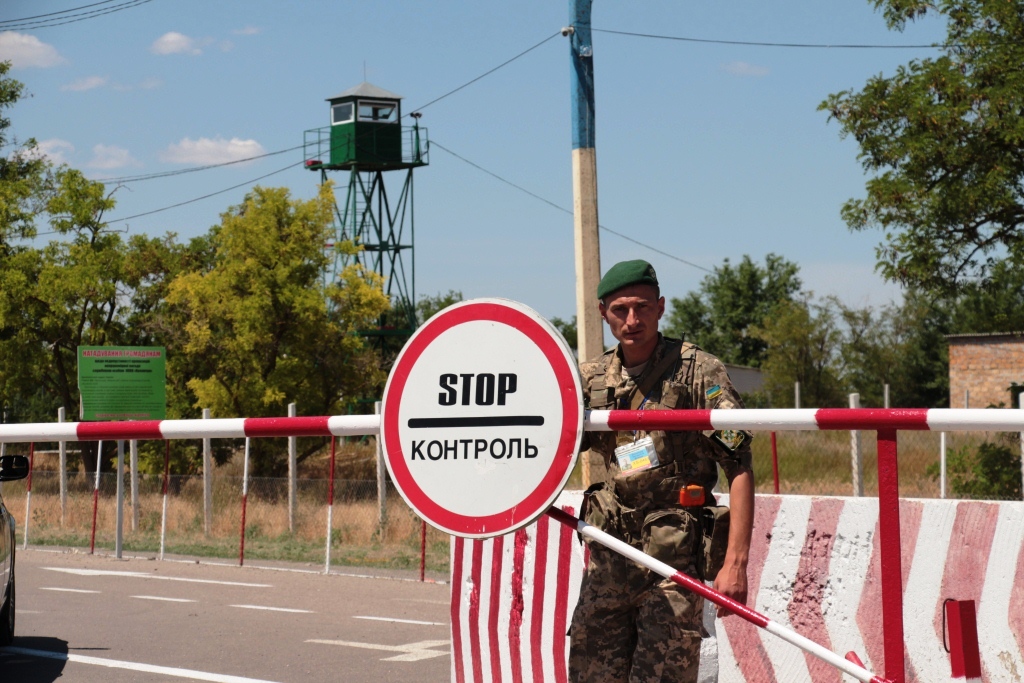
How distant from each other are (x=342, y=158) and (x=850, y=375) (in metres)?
22.6

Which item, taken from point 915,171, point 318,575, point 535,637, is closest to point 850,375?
point 915,171

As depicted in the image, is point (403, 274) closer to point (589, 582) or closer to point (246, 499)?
point (246, 499)

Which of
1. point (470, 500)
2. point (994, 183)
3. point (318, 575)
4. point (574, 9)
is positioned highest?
point (574, 9)

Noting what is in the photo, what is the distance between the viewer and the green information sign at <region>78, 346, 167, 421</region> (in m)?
21.4

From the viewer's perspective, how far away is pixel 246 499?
18.3 m

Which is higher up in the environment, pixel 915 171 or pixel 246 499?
pixel 915 171

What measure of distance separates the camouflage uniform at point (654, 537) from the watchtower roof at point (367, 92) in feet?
155

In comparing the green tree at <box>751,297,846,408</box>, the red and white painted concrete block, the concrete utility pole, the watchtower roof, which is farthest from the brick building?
the red and white painted concrete block

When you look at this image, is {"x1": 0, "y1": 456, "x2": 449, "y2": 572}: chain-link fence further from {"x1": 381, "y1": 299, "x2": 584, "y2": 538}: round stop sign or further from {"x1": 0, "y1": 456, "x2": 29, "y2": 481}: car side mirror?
{"x1": 381, "y1": 299, "x2": 584, "y2": 538}: round stop sign

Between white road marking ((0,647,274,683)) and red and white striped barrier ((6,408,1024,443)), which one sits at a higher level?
red and white striped barrier ((6,408,1024,443))

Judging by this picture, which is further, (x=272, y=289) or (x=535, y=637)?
(x=272, y=289)

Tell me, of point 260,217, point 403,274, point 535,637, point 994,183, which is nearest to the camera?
point 535,637

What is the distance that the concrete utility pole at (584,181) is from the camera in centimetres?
1515

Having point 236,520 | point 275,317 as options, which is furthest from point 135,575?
point 275,317
